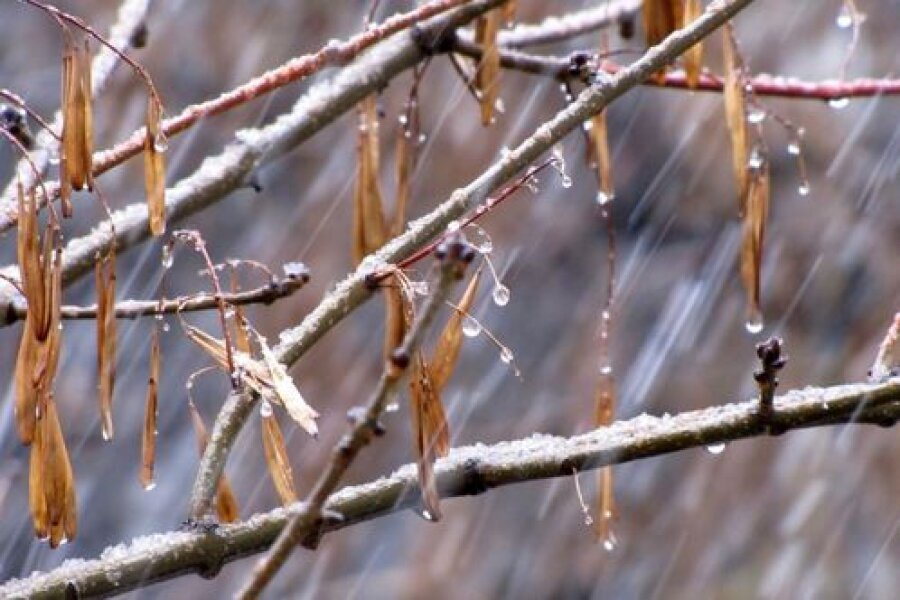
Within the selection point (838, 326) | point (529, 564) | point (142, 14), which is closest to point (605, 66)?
point (142, 14)

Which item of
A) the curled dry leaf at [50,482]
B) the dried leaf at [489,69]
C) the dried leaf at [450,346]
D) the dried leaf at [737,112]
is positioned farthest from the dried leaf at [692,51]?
the curled dry leaf at [50,482]

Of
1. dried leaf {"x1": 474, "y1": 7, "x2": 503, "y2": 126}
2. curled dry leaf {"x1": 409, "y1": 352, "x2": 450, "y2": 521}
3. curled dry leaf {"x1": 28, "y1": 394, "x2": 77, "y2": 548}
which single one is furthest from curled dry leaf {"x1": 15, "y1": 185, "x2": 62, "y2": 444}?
dried leaf {"x1": 474, "y1": 7, "x2": 503, "y2": 126}

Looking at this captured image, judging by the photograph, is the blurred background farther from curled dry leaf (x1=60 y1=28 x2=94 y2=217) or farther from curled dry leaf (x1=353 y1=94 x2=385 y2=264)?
curled dry leaf (x1=60 y1=28 x2=94 y2=217)

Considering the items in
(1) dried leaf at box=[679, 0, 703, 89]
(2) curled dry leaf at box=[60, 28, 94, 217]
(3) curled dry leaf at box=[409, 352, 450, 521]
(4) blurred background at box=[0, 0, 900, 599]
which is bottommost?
(3) curled dry leaf at box=[409, 352, 450, 521]

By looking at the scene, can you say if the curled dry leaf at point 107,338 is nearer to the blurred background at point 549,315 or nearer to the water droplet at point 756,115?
the water droplet at point 756,115

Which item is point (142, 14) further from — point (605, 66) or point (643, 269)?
point (643, 269)
